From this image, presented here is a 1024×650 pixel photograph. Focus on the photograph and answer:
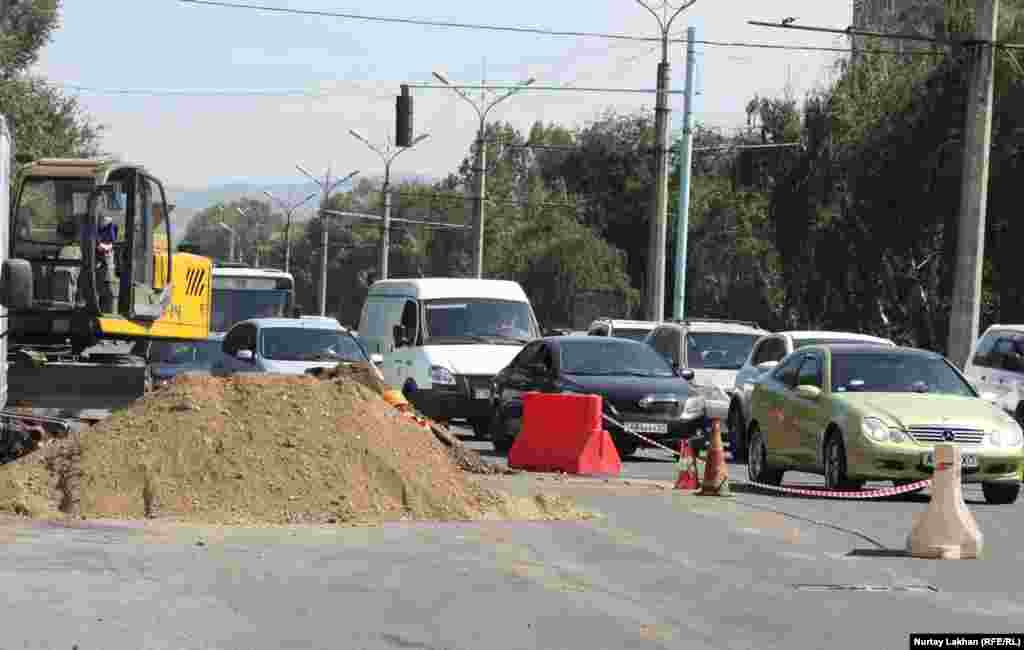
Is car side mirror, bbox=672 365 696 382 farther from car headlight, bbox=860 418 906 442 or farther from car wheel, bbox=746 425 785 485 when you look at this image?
car headlight, bbox=860 418 906 442

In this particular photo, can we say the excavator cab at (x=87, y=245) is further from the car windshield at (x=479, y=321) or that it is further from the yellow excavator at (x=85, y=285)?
the car windshield at (x=479, y=321)

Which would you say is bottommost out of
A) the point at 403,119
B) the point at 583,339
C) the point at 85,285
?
the point at 583,339

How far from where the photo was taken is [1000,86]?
48219 mm

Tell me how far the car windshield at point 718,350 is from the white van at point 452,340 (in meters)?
2.50

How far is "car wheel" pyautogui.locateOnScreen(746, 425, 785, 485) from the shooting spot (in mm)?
22156

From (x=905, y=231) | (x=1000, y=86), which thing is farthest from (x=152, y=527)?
(x=905, y=231)

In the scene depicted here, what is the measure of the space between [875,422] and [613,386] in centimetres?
637

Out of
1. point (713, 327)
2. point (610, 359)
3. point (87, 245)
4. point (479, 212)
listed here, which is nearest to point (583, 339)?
point (610, 359)

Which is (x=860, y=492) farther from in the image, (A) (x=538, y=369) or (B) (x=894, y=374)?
(A) (x=538, y=369)

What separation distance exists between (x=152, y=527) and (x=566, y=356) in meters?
12.0

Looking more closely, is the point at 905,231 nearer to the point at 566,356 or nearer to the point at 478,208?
the point at 478,208

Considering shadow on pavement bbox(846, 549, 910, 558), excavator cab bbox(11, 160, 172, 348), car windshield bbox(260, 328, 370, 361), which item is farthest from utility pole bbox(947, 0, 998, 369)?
shadow on pavement bbox(846, 549, 910, 558)

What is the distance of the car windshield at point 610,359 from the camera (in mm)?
26422

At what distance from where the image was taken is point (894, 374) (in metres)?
21.0
